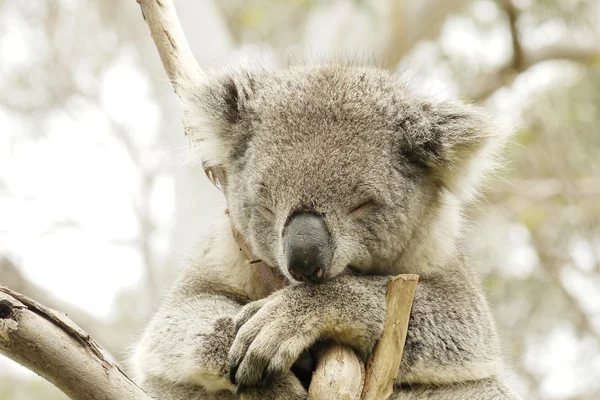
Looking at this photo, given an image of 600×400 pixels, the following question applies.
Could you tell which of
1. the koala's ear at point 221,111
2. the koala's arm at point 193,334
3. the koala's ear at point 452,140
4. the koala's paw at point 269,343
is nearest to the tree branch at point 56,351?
the koala's paw at point 269,343

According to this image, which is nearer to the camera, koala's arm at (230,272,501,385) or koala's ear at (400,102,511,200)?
koala's arm at (230,272,501,385)

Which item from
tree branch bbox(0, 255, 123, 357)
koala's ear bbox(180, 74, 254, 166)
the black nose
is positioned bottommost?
tree branch bbox(0, 255, 123, 357)

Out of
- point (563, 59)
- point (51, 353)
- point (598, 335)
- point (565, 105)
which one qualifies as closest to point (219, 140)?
point (51, 353)

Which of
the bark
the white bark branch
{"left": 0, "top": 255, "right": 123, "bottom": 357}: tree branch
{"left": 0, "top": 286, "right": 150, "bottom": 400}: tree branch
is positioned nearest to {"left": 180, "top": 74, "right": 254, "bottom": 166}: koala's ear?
the white bark branch

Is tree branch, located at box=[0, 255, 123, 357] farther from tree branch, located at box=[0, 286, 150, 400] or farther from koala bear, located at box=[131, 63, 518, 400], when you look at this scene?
tree branch, located at box=[0, 286, 150, 400]

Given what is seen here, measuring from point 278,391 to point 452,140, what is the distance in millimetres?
1218

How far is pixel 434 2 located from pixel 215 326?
7.26 metres

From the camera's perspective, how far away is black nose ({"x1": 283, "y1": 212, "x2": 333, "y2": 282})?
8.30 ft

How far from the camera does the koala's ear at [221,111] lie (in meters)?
3.16

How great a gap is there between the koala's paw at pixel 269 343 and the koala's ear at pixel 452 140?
0.89 m

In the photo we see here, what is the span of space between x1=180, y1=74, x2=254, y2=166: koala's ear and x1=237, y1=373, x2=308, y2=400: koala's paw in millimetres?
1055

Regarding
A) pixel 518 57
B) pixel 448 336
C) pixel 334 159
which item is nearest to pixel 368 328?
pixel 448 336

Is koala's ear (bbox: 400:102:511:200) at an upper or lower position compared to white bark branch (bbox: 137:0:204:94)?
lower

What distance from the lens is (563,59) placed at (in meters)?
9.40
